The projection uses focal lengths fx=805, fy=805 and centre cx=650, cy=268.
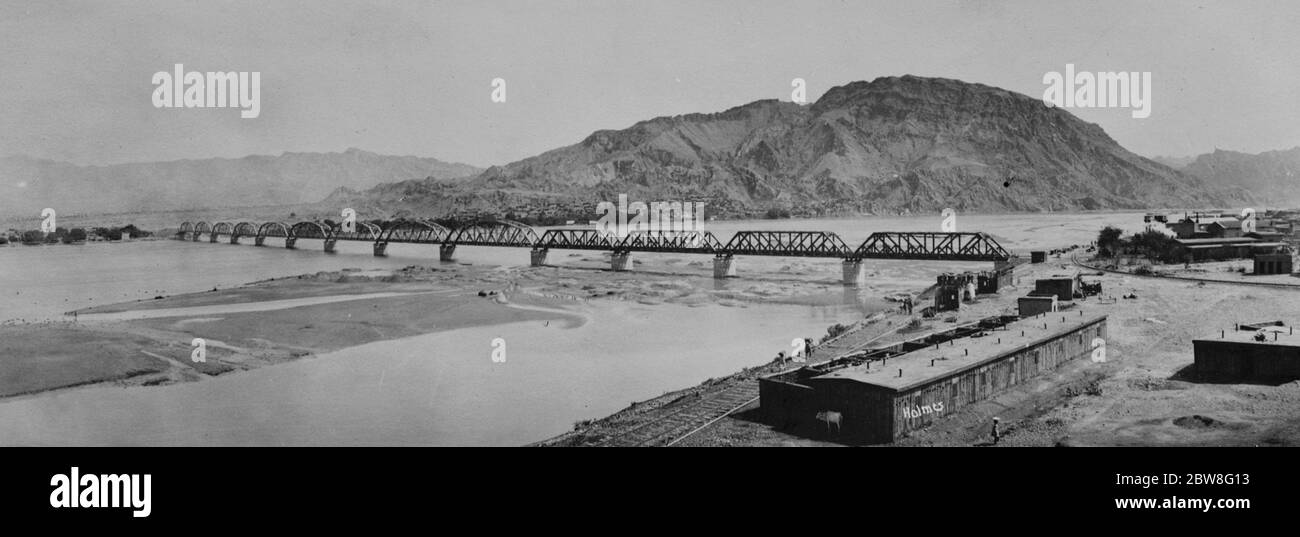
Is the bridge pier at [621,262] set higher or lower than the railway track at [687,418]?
higher

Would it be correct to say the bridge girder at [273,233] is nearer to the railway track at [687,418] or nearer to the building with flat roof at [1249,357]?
the railway track at [687,418]

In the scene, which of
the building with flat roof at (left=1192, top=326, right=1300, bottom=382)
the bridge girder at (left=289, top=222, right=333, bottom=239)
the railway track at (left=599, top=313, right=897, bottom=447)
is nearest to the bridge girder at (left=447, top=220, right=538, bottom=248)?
the bridge girder at (left=289, top=222, right=333, bottom=239)

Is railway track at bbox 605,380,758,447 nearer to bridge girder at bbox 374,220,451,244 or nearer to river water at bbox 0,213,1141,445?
river water at bbox 0,213,1141,445

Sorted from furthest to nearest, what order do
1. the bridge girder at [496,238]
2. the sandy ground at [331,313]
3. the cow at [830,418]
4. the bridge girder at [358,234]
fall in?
the bridge girder at [358,234], the bridge girder at [496,238], the sandy ground at [331,313], the cow at [830,418]

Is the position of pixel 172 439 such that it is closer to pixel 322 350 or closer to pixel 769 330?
pixel 322 350

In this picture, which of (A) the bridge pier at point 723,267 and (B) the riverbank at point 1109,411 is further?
(A) the bridge pier at point 723,267

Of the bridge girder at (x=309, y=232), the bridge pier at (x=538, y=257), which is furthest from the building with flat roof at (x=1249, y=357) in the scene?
the bridge girder at (x=309, y=232)
